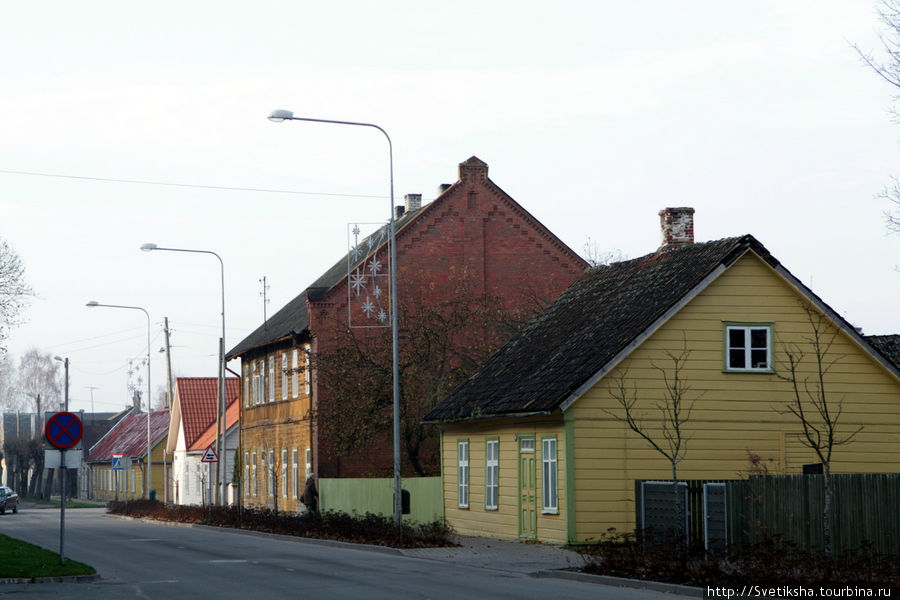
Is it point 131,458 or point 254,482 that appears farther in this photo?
point 131,458

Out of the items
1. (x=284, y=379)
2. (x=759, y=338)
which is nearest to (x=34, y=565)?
(x=759, y=338)

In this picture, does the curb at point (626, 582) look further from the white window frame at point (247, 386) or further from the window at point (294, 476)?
the white window frame at point (247, 386)

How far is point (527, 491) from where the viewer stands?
2930 centimetres

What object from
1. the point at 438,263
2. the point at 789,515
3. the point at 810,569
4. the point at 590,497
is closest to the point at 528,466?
the point at 590,497

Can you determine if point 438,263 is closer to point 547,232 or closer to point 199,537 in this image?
point 547,232

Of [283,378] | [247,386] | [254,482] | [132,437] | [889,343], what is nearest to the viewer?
[889,343]

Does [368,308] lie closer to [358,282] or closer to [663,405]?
[358,282]

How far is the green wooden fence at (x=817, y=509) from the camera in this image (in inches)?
842

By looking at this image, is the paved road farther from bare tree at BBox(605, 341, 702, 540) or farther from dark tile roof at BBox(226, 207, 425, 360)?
dark tile roof at BBox(226, 207, 425, 360)

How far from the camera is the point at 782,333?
28.8 meters

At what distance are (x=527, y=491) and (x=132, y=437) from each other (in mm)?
68902

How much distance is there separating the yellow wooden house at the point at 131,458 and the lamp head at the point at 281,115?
4942cm

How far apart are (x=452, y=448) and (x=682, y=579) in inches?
651

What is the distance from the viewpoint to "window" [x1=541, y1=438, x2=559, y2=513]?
27.8 metres
